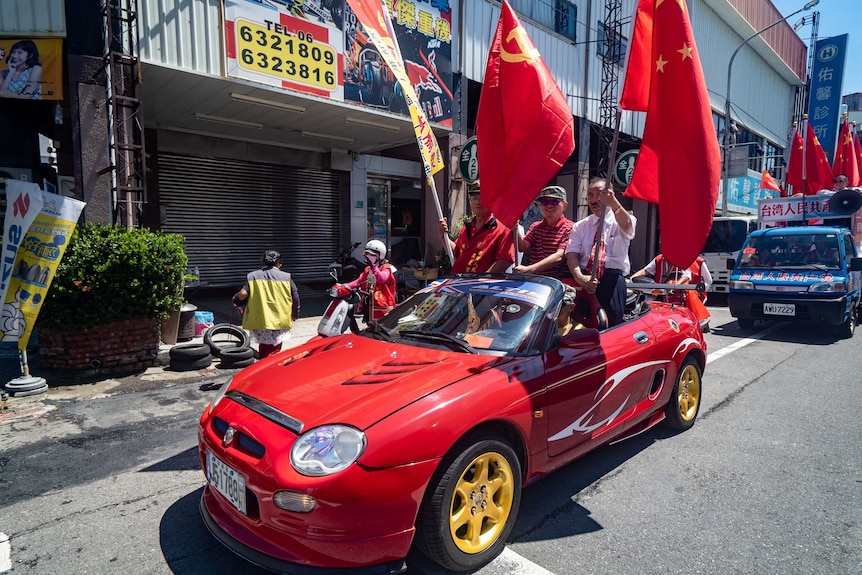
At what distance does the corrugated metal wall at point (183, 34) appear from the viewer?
7047 mm

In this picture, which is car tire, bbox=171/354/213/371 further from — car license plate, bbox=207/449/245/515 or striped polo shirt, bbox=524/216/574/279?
striped polo shirt, bbox=524/216/574/279

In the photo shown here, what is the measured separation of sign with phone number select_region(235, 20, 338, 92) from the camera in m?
7.73

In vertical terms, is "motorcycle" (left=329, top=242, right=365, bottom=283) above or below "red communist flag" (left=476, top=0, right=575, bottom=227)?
below

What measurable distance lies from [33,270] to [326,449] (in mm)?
4635

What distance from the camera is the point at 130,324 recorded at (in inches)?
230

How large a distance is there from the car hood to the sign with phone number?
250 inches

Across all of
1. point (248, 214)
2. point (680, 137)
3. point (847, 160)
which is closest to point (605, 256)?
point (680, 137)

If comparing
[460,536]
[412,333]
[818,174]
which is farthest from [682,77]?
[818,174]

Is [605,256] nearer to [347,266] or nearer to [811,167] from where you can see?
[347,266]

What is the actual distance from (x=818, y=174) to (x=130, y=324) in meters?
16.9

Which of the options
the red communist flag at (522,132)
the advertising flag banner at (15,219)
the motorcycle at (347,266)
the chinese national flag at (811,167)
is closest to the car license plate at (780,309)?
the red communist flag at (522,132)

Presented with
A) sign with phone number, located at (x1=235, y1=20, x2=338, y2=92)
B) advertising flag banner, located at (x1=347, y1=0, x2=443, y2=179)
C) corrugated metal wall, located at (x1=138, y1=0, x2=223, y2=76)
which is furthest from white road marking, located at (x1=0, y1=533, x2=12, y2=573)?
sign with phone number, located at (x1=235, y1=20, x2=338, y2=92)

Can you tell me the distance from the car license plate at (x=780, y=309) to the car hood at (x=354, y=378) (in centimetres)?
778

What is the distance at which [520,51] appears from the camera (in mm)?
3674
